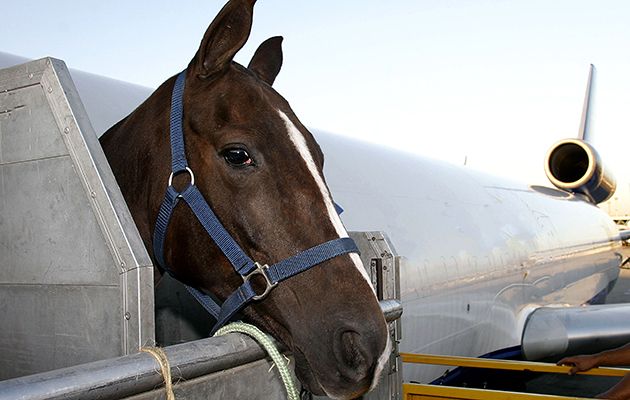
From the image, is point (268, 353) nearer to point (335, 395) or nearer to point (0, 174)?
point (335, 395)

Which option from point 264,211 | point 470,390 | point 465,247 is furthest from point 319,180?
point 465,247

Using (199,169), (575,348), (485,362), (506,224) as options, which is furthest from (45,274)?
(575,348)

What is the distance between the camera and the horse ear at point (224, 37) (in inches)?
73.4

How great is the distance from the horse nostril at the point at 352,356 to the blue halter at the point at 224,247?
0.22 m

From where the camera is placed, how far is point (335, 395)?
5.36 ft

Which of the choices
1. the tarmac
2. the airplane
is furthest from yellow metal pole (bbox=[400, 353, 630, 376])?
the tarmac

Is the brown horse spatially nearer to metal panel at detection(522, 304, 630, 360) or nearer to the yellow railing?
the yellow railing

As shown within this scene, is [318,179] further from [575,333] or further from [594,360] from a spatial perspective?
[575,333]

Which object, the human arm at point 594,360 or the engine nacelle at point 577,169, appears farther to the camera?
the engine nacelle at point 577,169

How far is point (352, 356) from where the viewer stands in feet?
5.31

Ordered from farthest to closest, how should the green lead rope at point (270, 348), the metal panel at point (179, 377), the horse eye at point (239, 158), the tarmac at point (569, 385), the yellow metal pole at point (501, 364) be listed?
1. the tarmac at point (569, 385)
2. the yellow metal pole at point (501, 364)
3. the horse eye at point (239, 158)
4. the green lead rope at point (270, 348)
5. the metal panel at point (179, 377)

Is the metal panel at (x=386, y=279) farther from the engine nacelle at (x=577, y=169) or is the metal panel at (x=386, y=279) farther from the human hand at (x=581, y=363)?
the engine nacelle at (x=577, y=169)

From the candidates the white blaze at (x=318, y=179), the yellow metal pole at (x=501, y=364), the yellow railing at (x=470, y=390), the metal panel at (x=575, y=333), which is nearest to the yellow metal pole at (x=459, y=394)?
the yellow railing at (x=470, y=390)

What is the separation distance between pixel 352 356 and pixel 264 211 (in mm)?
464
